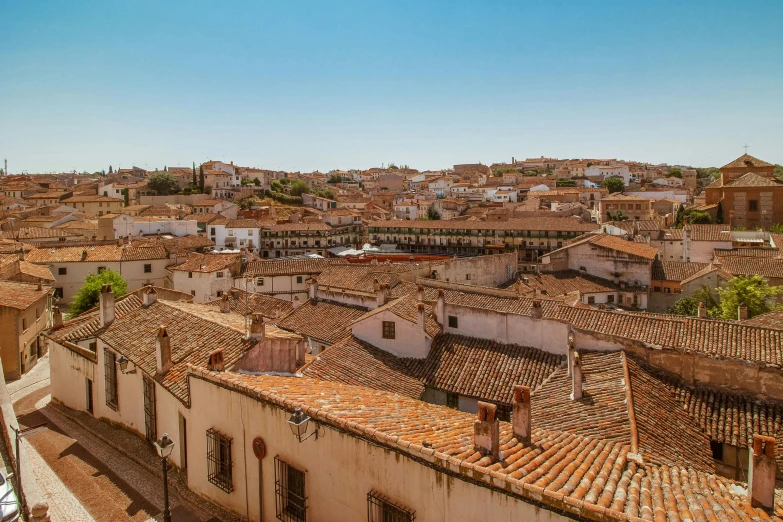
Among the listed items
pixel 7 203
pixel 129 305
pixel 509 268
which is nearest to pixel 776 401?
pixel 129 305

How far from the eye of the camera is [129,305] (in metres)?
18.0

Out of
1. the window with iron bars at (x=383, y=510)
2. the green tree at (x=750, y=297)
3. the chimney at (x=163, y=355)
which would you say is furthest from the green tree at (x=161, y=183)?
the window with iron bars at (x=383, y=510)

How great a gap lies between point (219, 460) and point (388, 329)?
999cm

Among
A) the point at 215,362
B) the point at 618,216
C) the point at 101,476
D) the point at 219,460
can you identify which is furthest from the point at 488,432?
the point at 618,216

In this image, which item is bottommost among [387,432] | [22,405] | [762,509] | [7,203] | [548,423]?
[22,405]

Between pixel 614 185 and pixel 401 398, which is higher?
pixel 614 185

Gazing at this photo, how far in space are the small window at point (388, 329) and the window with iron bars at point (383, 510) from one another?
38.9ft

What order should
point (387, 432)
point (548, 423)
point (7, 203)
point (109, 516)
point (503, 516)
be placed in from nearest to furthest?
point (503, 516) < point (387, 432) < point (109, 516) < point (548, 423) < point (7, 203)

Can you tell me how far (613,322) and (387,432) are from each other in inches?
561

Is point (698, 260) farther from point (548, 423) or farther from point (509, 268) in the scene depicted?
point (548, 423)

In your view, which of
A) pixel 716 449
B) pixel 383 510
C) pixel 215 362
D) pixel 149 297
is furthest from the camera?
pixel 149 297

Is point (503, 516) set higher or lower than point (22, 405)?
higher

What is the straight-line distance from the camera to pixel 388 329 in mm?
19375

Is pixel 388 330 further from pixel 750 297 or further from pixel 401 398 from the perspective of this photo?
pixel 750 297
